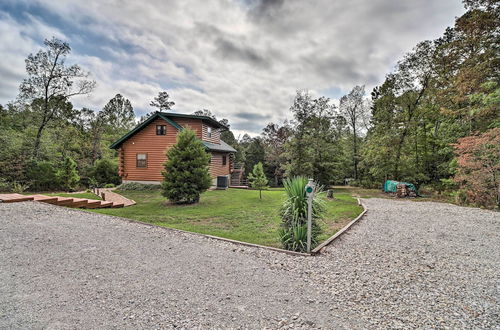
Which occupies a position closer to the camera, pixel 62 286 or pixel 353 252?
pixel 62 286

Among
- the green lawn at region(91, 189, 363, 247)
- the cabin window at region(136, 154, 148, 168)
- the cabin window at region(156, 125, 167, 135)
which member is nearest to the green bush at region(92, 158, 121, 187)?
the cabin window at region(136, 154, 148, 168)

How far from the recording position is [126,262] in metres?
3.97

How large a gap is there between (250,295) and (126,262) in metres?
2.34

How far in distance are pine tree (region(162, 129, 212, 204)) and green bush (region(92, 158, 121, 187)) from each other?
11.0m

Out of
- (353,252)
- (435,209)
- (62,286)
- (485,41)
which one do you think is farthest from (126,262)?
(485,41)

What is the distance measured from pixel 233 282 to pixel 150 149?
15.4 metres

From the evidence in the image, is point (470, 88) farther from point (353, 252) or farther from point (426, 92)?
point (353, 252)

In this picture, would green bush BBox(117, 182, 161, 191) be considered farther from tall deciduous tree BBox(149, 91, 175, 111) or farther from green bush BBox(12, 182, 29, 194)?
tall deciduous tree BBox(149, 91, 175, 111)

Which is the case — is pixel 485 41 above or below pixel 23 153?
above

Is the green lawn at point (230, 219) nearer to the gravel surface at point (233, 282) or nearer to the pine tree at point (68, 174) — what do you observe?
the gravel surface at point (233, 282)

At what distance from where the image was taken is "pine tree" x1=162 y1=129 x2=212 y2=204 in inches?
420

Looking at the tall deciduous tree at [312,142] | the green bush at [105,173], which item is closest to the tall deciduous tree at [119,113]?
the green bush at [105,173]

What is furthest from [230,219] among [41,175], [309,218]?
[41,175]

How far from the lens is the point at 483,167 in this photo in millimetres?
9867
